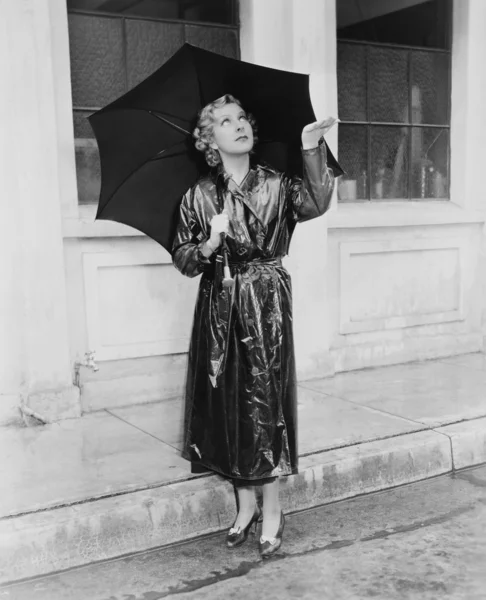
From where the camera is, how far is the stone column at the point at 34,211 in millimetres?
4848

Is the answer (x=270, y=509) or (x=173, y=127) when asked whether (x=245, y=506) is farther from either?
(x=173, y=127)

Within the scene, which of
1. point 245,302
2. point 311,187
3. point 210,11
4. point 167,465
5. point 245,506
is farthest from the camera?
point 210,11

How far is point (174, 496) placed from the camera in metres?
3.86

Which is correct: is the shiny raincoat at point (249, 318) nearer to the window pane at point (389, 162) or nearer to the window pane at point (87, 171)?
the window pane at point (87, 171)

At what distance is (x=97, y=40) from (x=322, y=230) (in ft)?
7.08

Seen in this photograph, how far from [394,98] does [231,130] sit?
3596 millimetres

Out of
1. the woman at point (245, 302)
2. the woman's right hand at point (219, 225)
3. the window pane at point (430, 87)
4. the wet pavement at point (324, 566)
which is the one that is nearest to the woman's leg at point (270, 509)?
the woman at point (245, 302)

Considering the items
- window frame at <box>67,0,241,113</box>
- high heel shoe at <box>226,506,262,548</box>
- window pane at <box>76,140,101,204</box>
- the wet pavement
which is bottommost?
the wet pavement

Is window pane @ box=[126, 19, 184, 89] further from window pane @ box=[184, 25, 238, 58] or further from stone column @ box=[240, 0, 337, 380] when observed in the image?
stone column @ box=[240, 0, 337, 380]

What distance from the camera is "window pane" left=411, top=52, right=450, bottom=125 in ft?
22.1

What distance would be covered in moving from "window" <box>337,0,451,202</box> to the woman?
3092 millimetres

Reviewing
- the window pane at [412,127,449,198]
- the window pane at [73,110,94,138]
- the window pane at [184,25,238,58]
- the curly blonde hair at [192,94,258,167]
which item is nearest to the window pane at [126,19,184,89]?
the window pane at [184,25,238,58]

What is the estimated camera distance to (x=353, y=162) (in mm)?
6543

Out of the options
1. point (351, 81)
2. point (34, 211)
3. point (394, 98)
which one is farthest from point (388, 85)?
point (34, 211)
